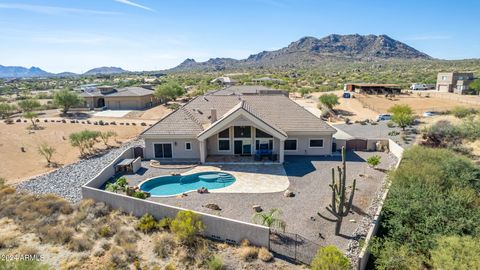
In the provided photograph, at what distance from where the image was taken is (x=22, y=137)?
42.1 metres

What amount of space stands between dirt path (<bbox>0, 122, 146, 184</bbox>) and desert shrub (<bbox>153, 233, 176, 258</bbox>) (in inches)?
743

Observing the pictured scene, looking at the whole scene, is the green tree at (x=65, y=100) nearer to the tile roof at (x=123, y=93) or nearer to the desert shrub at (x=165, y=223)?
the tile roof at (x=123, y=93)

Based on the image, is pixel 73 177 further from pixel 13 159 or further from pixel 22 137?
pixel 22 137

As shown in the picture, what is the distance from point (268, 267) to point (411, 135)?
3277cm

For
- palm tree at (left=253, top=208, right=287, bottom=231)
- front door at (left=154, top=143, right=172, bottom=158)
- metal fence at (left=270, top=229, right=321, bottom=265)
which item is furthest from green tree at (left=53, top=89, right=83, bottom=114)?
metal fence at (left=270, top=229, right=321, bottom=265)

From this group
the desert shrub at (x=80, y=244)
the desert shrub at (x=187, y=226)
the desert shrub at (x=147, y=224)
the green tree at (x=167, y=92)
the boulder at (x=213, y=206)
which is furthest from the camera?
the green tree at (x=167, y=92)

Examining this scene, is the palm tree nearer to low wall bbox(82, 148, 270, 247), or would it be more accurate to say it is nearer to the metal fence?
the metal fence

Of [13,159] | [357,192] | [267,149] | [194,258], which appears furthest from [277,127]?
[13,159]

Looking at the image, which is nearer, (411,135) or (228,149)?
(228,149)

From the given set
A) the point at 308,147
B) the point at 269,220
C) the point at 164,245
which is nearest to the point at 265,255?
the point at 269,220

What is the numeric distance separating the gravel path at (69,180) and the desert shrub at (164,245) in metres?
9.52

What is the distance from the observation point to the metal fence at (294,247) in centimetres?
1493

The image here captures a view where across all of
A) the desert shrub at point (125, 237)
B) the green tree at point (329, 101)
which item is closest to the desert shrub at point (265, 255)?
the desert shrub at point (125, 237)

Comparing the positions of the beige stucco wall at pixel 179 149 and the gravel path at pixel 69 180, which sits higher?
the beige stucco wall at pixel 179 149
